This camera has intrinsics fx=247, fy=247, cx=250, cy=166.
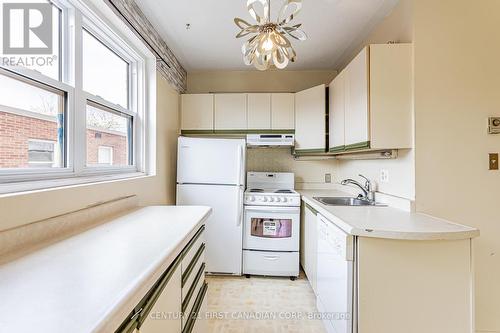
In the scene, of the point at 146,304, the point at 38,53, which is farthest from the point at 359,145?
the point at 38,53

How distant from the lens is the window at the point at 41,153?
125 centimetres

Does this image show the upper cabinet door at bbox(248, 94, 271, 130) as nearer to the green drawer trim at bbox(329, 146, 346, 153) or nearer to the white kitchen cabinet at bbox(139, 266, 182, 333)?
the green drawer trim at bbox(329, 146, 346, 153)

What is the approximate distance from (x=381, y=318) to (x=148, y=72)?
104 inches

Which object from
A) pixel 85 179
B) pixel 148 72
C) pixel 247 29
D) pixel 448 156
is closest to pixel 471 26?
pixel 448 156

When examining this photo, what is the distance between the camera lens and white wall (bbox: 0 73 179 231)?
98cm

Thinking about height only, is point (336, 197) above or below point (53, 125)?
below

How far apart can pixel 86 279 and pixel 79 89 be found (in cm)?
124

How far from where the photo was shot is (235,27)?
2.32 meters

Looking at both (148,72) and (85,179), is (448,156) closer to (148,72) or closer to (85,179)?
(85,179)

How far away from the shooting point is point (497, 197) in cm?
173

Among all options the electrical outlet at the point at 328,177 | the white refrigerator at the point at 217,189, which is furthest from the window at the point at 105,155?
the electrical outlet at the point at 328,177

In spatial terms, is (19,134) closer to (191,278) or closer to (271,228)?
(191,278)

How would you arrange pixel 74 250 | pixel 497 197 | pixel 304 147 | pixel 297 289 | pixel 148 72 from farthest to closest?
pixel 304 147 → pixel 297 289 → pixel 148 72 → pixel 497 197 → pixel 74 250

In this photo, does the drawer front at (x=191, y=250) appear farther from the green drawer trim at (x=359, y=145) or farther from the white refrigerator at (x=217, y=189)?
the green drawer trim at (x=359, y=145)
